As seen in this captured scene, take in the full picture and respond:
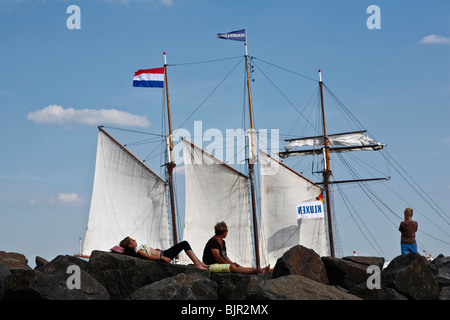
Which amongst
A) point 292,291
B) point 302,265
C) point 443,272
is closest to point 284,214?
point 443,272

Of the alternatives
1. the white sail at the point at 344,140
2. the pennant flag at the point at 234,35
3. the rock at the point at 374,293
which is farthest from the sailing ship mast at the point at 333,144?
the rock at the point at 374,293

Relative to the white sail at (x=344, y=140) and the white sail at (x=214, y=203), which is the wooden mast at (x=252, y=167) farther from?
the white sail at (x=344, y=140)

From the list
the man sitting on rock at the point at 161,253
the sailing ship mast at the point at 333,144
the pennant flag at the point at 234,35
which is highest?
the pennant flag at the point at 234,35

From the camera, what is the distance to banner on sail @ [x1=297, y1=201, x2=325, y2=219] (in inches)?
2240

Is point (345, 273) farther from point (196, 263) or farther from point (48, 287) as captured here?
point (48, 287)

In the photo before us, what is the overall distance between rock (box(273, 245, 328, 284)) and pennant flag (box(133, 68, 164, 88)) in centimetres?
3300

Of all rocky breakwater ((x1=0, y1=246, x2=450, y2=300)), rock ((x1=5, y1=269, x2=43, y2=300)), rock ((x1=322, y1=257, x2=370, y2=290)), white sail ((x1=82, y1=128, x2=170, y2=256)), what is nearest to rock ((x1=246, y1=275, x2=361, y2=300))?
rocky breakwater ((x1=0, y1=246, x2=450, y2=300))

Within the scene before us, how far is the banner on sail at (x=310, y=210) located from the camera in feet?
187

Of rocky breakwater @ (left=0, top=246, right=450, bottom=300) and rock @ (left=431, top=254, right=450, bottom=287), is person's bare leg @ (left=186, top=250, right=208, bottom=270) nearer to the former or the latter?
rocky breakwater @ (left=0, top=246, right=450, bottom=300)

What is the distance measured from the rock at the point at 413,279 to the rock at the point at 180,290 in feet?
17.6

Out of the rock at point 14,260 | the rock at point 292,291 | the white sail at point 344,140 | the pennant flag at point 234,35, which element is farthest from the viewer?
the white sail at point 344,140
